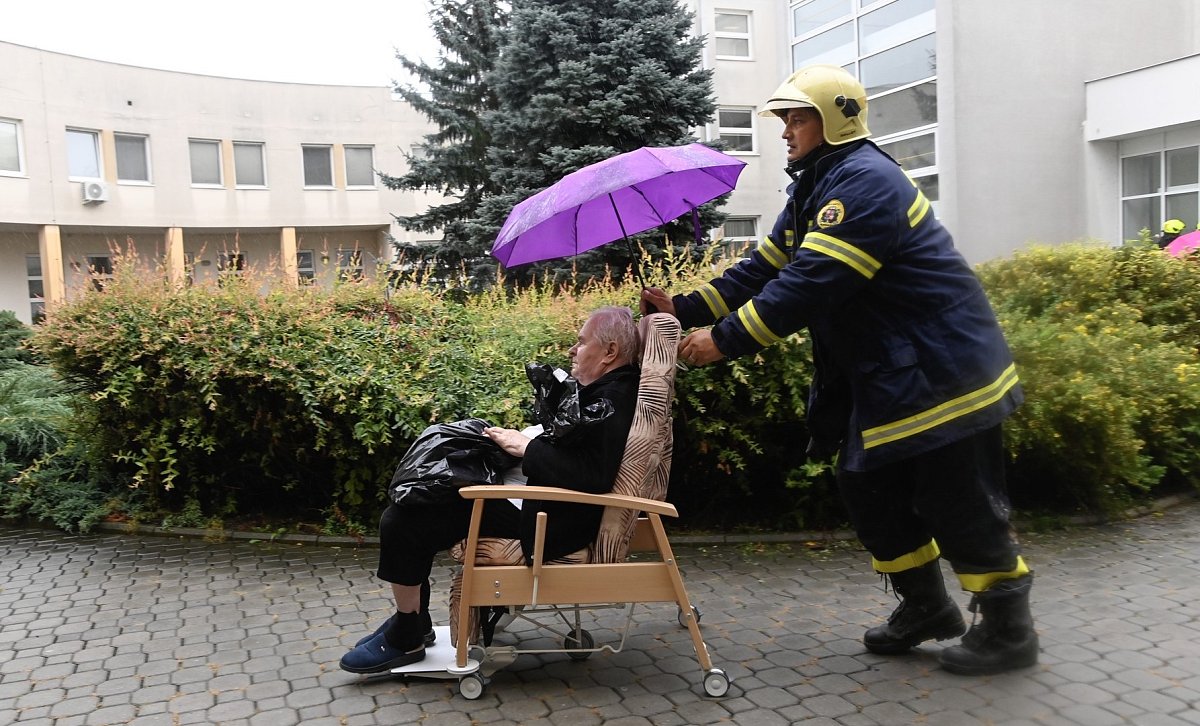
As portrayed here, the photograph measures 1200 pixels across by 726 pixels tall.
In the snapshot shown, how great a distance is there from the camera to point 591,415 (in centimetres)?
329

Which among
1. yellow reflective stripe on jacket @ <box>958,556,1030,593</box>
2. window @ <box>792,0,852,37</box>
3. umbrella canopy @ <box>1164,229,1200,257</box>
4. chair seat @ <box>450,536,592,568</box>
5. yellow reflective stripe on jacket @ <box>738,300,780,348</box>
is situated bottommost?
yellow reflective stripe on jacket @ <box>958,556,1030,593</box>

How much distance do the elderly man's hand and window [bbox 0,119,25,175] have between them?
28214 millimetres

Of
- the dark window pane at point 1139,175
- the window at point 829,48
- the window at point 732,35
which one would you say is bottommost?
the dark window pane at point 1139,175

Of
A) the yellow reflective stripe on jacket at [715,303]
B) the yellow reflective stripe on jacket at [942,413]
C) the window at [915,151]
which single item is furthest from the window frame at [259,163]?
the yellow reflective stripe on jacket at [942,413]

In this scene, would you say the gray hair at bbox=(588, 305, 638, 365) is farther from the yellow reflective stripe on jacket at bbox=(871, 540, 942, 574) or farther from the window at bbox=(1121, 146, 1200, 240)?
the window at bbox=(1121, 146, 1200, 240)

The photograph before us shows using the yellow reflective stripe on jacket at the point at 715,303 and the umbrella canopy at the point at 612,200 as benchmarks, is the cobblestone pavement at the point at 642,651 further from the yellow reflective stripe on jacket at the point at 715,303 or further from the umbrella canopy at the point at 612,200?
the umbrella canopy at the point at 612,200

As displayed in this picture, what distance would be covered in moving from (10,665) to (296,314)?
2589 millimetres

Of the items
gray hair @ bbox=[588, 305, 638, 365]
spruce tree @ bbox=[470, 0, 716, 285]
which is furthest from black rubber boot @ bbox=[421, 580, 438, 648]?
spruce tree @ bbox=[470, 0, 716, 285]

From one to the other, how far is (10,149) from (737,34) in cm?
2076

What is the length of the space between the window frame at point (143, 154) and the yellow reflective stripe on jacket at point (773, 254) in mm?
29345

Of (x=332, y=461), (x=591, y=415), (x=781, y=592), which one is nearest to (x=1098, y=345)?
(x=781, y=592)

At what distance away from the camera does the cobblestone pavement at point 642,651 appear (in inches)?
130

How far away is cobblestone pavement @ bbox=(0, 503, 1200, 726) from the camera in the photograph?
331cm

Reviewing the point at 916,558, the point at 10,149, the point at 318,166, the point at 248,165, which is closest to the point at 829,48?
the point at 318,166
